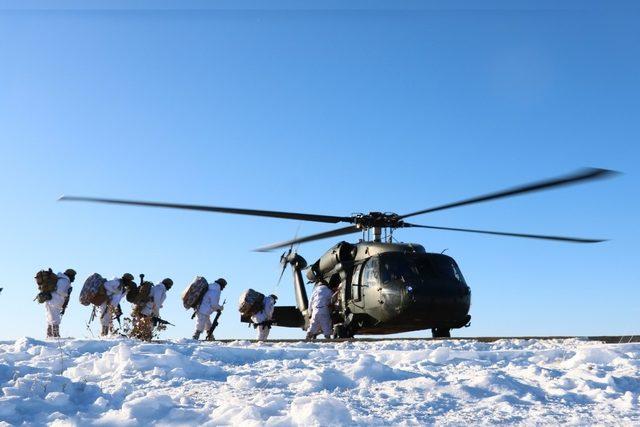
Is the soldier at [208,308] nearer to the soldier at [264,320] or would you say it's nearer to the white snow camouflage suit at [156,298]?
the white snow camouflage suit at [156,298]

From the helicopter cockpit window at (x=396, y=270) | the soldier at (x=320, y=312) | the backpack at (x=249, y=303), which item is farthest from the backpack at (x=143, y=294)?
the helicopter cockpit window at (x=396, y=270)

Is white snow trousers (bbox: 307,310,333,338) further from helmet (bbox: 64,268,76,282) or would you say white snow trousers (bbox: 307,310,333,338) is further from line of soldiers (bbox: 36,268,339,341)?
helmet (bbox: 64,268,76,282)

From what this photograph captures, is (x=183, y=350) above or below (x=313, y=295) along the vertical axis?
below

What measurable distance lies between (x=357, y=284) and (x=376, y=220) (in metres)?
1.66

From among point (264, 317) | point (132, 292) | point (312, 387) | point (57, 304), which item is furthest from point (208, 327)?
Result: point (312, 387)

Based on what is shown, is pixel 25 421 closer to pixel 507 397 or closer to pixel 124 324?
pixel 507 397

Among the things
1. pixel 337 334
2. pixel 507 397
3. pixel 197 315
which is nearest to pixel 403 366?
pixel 507 397

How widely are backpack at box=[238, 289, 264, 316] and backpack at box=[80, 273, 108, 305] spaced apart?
3.70 m

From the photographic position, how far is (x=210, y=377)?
5707 millimetres

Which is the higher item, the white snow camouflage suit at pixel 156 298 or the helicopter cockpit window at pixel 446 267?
the helicopter cockpit window at pixel 446 267

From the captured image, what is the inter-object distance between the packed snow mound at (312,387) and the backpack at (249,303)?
9851mm

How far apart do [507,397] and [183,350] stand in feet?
Result: 12.5

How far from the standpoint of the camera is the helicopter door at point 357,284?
1431cm

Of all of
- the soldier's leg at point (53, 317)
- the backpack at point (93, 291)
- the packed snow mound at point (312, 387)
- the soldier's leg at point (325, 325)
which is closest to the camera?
the packed snow mound at point (312, 387)
